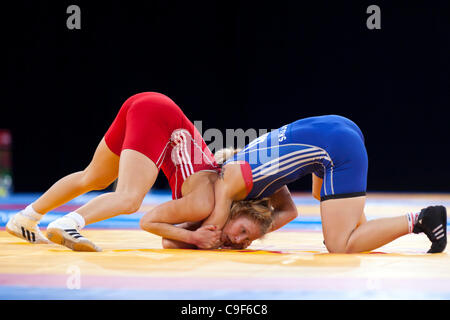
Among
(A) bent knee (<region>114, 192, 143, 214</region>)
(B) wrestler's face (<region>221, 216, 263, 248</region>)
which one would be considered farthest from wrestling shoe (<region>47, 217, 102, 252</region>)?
(B) wrestler's face (<region>221, 216, 263, 248</region>)

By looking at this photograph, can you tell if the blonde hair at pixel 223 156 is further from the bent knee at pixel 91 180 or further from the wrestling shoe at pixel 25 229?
the wrestling shoe at pixel 25 229

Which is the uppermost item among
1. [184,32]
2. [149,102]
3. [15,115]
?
[184,32]

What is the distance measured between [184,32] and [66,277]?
9.59 m

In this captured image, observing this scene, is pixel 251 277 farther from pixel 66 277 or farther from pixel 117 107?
pixel 117 107

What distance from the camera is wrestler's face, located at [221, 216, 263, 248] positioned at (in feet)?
7.50

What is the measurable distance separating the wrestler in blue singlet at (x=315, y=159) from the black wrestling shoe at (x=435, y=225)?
0.90ft

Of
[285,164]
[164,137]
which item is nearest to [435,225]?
[285,164]

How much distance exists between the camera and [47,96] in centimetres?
1058

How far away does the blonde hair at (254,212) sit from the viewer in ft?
7.55

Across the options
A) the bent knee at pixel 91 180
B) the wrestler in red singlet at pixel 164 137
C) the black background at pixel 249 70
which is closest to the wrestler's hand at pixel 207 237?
the wrestler in red singlet at pixel 164 137

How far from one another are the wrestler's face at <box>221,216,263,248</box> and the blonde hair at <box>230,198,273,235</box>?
0.06ft

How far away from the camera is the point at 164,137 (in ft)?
7.91

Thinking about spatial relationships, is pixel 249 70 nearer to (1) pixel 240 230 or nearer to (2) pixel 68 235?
(1) pixel 240 230
